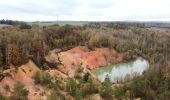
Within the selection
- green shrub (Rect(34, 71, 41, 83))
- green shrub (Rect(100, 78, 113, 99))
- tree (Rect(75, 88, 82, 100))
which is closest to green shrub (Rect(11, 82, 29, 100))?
tree (Rect(75, 88, 82, 100))

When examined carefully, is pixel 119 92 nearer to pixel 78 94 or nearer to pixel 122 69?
pixel 78 94

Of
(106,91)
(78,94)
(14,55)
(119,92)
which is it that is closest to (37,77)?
(14,55)

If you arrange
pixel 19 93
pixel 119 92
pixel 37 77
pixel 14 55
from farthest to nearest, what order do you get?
1. pixel 14 55
2. pixel 37 77
3. pixel 119 92
4. pixel 19 93

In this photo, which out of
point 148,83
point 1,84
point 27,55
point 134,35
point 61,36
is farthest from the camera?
point 134,35

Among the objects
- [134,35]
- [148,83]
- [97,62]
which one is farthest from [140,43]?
[148,83]

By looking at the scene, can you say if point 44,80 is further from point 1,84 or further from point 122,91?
point 122,91

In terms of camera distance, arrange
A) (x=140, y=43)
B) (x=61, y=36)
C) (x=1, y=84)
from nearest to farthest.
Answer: (x=1, y=84) < (x=61, y=36) < (x=140, y=43)

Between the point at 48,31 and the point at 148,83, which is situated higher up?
the point at 48,31

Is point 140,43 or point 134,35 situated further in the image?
point 134,35
